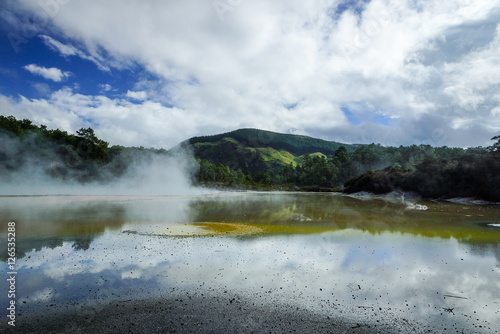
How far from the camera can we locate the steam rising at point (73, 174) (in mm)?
61250

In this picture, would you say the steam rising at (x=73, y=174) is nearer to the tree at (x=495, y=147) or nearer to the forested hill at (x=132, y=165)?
the forested hill at (x=132, y=165)

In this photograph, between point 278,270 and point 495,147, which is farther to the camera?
point 495,147

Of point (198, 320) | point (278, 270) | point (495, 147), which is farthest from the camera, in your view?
point (495, 147)

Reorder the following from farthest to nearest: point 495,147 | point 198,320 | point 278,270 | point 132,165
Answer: point 132,165 → point 495,147 → point 278,270 → point 198,320

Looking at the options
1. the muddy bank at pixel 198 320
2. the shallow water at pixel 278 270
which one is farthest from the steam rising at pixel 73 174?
the muddy bank at pixel 198 320

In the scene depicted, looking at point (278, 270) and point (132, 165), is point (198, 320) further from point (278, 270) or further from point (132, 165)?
point (132, 165)

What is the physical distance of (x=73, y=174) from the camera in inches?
3004

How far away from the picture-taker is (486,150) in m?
60.1

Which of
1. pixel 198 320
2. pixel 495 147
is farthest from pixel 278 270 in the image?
pixel 495 147

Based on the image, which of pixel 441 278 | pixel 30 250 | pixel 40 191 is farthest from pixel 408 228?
pixel 40 191

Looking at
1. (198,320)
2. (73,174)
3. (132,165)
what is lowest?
(198,320)

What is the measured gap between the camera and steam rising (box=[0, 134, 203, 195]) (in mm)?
61250

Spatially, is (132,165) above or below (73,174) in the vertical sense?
above

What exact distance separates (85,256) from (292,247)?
9896 millimetres
